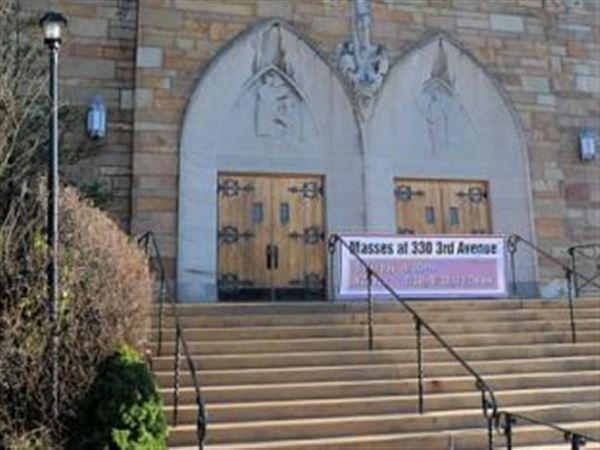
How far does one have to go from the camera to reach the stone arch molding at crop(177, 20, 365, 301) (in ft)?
38.1

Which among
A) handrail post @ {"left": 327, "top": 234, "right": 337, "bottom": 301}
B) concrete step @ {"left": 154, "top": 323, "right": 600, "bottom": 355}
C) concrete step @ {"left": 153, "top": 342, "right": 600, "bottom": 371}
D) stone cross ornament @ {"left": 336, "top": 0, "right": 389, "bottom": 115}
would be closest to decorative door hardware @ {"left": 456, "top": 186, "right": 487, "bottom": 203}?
stone cross ornament @ {"left": 336, "top": 0, "right": 389, "bottom": 115}

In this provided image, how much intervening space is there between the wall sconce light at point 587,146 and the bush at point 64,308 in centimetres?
828

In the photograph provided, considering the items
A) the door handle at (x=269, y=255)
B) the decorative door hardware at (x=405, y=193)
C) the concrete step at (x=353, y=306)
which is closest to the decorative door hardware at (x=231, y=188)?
the door handle at (x=269, y=255)

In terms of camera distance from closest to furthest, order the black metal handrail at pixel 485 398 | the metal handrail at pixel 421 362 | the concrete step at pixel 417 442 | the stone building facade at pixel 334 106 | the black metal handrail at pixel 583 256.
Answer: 1. the black metal handrail at pixel 485 398
2. the metal handrail at pixel 421 362
3. the concrete step at pixel 417 442
4. the stone building facade at pixel 334 106
5. the black metal handrail at pixel 583 256

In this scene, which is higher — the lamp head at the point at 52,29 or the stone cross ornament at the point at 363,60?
the stone cross ornament at the point at 363,60

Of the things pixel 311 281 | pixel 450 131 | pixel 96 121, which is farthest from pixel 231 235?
pixel 450 131

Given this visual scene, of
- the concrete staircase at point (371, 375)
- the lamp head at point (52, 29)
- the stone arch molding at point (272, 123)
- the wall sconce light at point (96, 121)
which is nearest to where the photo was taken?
the concrete staircase at point (371, 375)

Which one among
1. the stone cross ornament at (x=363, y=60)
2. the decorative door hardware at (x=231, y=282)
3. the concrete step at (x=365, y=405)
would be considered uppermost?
the stone cross ornament at (x=363, y=60)

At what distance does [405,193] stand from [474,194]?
3.82 feet

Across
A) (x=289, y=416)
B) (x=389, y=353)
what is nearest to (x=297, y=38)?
(x=389, y=353)

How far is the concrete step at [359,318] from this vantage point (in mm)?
8555

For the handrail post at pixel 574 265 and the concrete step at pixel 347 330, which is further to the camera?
the handrail post at pixel 574 265

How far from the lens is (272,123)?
12094 millimetres

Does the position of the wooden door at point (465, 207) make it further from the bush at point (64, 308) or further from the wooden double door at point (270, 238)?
the bush at point (64, 308)
